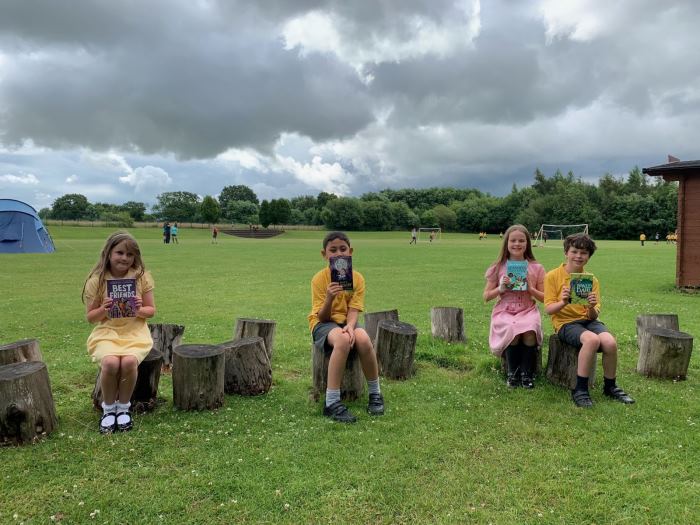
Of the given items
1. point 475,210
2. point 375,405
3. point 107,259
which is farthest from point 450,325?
point 475,210

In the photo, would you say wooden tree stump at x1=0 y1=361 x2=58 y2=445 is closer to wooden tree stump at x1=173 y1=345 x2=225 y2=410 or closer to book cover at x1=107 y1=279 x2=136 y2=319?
book cover at x1=107 y1=279 x2=136 y2=319

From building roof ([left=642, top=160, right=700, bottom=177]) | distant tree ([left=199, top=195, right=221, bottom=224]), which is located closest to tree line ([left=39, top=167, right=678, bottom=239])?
distant tree ([left=199, top=195, right=221, bottom=224])

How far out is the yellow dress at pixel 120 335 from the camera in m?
4.63

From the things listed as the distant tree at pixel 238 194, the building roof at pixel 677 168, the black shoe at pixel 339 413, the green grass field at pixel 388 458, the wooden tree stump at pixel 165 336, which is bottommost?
the green grass field at pixel 388 458

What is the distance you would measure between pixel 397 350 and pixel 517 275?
1761mm

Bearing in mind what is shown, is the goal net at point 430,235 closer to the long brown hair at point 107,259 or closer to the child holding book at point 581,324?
the child holding book at point 581,324

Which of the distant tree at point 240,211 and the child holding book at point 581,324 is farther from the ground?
the distant tree at point 240,211

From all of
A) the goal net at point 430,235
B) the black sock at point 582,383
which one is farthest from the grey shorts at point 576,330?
the goal net at point 430,235

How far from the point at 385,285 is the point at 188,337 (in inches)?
339

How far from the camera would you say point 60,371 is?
6312 mm

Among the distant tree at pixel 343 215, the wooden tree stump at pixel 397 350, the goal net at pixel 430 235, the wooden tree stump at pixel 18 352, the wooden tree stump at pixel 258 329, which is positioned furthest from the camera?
the distant tree at pixel 343 215

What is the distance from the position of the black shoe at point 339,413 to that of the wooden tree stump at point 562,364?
8.90 feet

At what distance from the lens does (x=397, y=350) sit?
6.10m

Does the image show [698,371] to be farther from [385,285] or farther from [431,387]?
[385,285]
